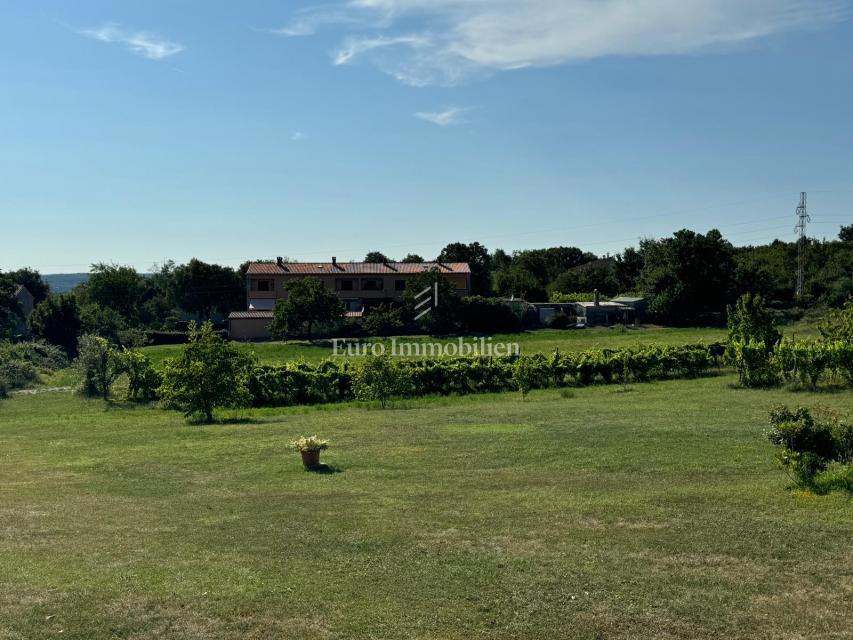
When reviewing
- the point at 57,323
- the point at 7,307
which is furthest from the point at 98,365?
the point at 57,323

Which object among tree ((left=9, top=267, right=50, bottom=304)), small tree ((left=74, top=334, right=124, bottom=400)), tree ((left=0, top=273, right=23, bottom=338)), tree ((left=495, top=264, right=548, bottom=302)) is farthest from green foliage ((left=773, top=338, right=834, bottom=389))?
tree ((left=9, top=267, right=50, bottom=304))

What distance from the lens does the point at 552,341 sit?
191 ft

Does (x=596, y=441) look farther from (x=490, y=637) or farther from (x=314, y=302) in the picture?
(x=314, y=302)

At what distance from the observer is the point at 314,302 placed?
62.3 m

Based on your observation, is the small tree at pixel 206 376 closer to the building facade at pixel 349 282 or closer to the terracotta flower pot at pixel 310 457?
the terracotta flower pot at pixel 310 457

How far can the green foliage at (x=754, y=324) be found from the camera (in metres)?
34.6

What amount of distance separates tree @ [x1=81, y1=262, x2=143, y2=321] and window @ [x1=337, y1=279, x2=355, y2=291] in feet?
86.0

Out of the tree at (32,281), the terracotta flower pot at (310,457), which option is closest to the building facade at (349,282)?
the tree at (32,281)

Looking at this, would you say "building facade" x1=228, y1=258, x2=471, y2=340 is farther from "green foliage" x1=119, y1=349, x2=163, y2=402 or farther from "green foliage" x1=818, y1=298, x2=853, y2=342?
"green foliage" x1=818, y1=298, x2=853, y2=342

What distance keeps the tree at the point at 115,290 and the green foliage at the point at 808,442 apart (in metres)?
85.3

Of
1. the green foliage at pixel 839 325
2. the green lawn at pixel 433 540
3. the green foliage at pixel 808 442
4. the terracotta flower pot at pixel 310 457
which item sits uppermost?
the green foliage at pixel 839 325

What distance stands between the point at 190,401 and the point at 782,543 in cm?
2260

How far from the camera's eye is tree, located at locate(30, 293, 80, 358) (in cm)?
6619

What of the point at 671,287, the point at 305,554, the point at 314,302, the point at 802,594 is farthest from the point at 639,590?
the point at 671,287
